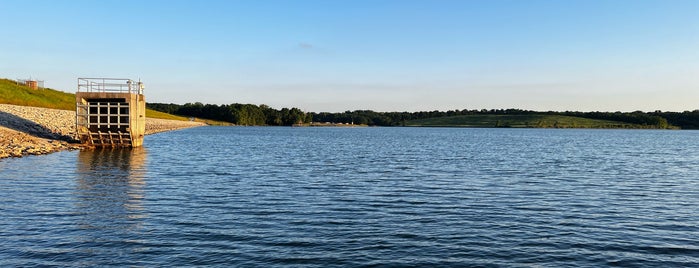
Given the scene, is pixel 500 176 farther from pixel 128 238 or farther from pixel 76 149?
pixel 76 149

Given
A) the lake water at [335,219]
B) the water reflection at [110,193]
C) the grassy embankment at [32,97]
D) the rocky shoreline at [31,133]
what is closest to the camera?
the lake water at [335,219]

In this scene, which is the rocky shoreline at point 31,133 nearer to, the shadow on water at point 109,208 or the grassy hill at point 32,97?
the grassy hill at point 32,97

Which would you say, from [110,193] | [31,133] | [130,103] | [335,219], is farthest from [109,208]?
[31,133]

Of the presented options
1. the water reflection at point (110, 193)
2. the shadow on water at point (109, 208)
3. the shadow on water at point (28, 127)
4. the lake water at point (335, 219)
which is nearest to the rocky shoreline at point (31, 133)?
the shadow on water at point (28, 127)

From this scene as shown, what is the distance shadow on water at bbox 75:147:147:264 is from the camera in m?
16.2

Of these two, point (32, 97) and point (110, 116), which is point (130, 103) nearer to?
point (110, 116)

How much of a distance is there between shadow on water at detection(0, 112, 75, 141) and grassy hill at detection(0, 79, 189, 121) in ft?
64.1

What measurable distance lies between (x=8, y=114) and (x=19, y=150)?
1108 inches

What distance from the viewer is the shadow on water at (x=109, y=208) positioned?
16188mm

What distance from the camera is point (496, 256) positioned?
15820mm

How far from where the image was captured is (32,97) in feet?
355

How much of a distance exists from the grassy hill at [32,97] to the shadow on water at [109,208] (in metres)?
62.3

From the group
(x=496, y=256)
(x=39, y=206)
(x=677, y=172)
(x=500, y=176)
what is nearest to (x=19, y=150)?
(x=39, y=206)

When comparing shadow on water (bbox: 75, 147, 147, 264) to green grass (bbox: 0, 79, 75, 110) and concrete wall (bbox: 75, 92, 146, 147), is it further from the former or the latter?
green grass (bbox: 0, 79, 75, 110)
